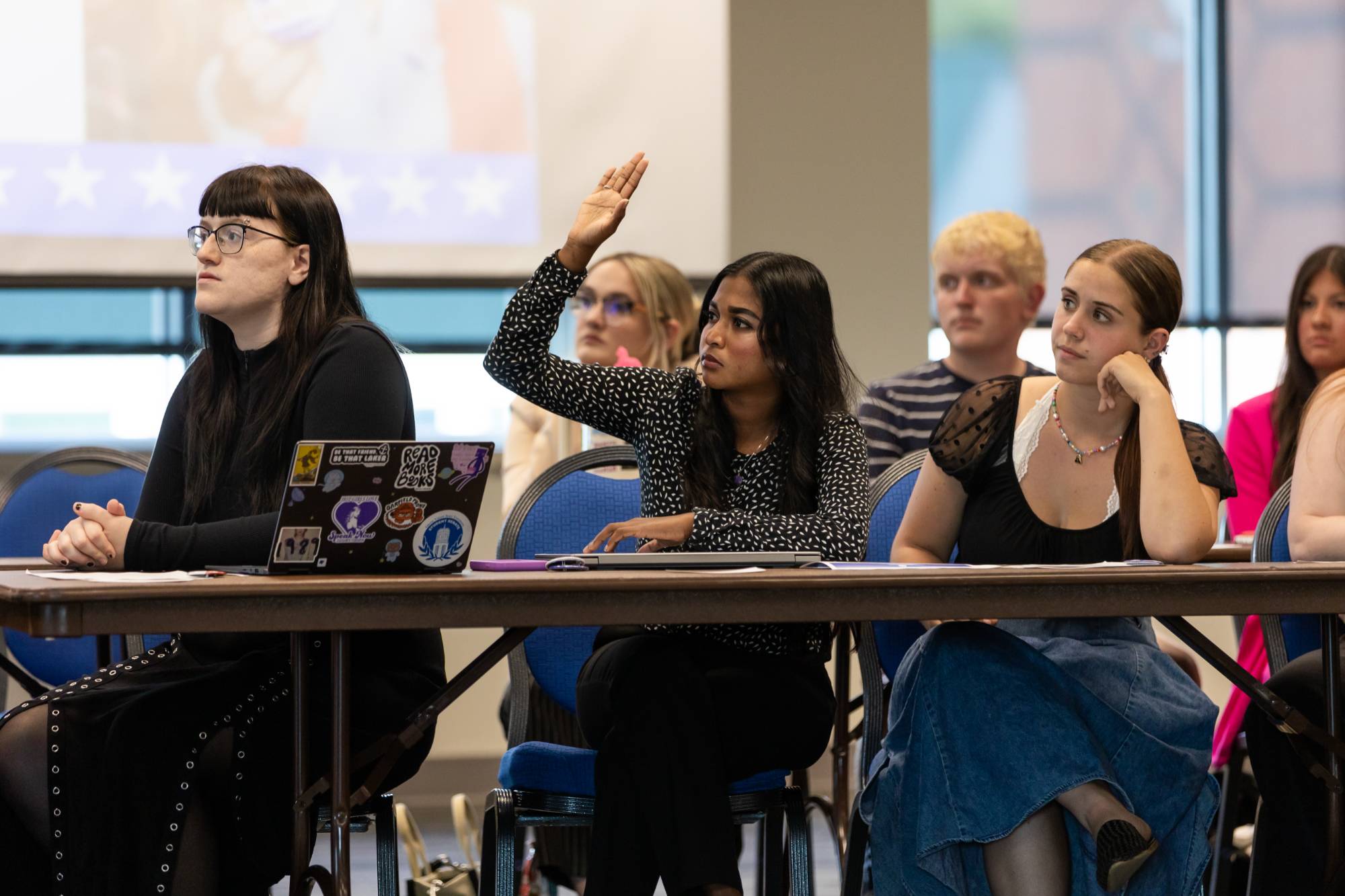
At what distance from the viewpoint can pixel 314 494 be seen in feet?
4.97

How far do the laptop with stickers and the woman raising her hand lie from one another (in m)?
0.24

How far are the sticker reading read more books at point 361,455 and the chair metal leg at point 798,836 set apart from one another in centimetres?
76

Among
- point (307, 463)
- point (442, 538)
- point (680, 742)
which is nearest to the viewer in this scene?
point (307, 463)

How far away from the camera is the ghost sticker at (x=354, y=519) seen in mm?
1542

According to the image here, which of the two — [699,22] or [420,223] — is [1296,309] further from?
[420,223]

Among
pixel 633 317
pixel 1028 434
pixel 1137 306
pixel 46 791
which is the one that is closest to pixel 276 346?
pixel 46 791

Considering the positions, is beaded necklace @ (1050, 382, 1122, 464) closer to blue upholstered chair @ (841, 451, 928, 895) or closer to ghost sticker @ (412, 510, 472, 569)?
blue upholstered chair @ (841, 451, 928, 895)

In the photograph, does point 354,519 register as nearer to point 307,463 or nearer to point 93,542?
point 307,463

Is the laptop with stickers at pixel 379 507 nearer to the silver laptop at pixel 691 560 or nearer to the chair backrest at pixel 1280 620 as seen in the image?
the silver laptop at pixel 691 560

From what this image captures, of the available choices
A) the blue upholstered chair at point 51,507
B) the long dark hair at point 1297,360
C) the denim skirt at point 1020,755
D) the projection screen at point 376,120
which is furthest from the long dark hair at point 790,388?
the projection screen at point 376,120

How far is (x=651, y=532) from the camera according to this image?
6.06 ft

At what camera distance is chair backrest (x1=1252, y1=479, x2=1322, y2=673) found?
220cm

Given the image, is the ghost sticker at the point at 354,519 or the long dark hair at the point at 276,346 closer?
the ghost sticker at the point at 354,519

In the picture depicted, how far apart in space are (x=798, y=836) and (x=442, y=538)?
2.28 feet
